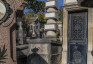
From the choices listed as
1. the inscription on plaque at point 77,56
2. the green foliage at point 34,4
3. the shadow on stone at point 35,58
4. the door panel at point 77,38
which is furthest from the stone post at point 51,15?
the green foliage at point 34,4

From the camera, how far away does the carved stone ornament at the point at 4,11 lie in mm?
3334

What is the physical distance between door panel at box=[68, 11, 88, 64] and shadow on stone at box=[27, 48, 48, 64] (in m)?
1.50

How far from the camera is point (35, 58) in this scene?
604 cm

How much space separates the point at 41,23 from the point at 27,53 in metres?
25.8

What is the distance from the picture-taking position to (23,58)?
642 cm

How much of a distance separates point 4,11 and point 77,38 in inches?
163

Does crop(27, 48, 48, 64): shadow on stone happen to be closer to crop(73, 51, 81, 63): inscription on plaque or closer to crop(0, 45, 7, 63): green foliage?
crop(73, 51, 81, 63): inscription on plaque

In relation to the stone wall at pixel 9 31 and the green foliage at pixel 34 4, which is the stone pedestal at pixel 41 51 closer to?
the stone wall at pixel 9 31

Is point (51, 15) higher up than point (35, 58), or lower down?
higher up

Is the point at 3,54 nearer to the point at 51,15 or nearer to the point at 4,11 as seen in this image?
the point at 4,11

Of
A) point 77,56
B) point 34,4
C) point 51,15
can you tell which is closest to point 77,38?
point 77,56

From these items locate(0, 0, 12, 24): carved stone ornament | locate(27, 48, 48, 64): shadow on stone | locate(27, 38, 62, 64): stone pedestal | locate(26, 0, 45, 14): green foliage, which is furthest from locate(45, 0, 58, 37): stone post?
locate(26, 0, 45, 14): green foliage

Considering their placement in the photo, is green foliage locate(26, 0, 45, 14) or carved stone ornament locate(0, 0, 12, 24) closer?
carved stone ornament locate(0, 0, 12, 24)

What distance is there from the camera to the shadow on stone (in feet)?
19.5
